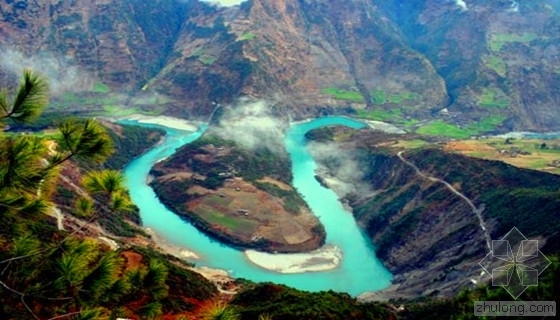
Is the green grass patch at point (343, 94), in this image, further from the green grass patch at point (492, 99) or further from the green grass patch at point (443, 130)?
the green grass patch at point (492, 99)

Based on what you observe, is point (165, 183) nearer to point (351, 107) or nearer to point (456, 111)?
point (351, 107)

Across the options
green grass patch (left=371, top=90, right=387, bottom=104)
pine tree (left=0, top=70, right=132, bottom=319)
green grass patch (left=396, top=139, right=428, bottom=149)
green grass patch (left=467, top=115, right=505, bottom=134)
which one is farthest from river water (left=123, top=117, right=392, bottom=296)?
pine tree (left=0, top=70, right=132, bottom=319)

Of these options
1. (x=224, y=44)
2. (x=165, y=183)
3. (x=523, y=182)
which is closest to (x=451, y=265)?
(x=523, y=182)

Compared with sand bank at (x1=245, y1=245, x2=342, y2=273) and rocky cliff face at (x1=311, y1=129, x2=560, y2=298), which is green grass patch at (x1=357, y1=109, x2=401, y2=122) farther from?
sand bank at (x1=245, y1=245, x2=342, y2=273)

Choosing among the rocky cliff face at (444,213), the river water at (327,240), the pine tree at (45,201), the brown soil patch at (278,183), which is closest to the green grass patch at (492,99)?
the river water at (327,240)

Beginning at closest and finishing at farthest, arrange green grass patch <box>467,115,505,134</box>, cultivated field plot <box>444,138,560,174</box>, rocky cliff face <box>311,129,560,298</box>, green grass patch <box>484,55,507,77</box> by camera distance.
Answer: rocky cliff face <box>311,129,560,298</box> → cultivated field plot <box>444,138,560,174</box> → green grass patch <box>467,115,505,134</box> → green grass patch <box>484,55,507,77</box>
